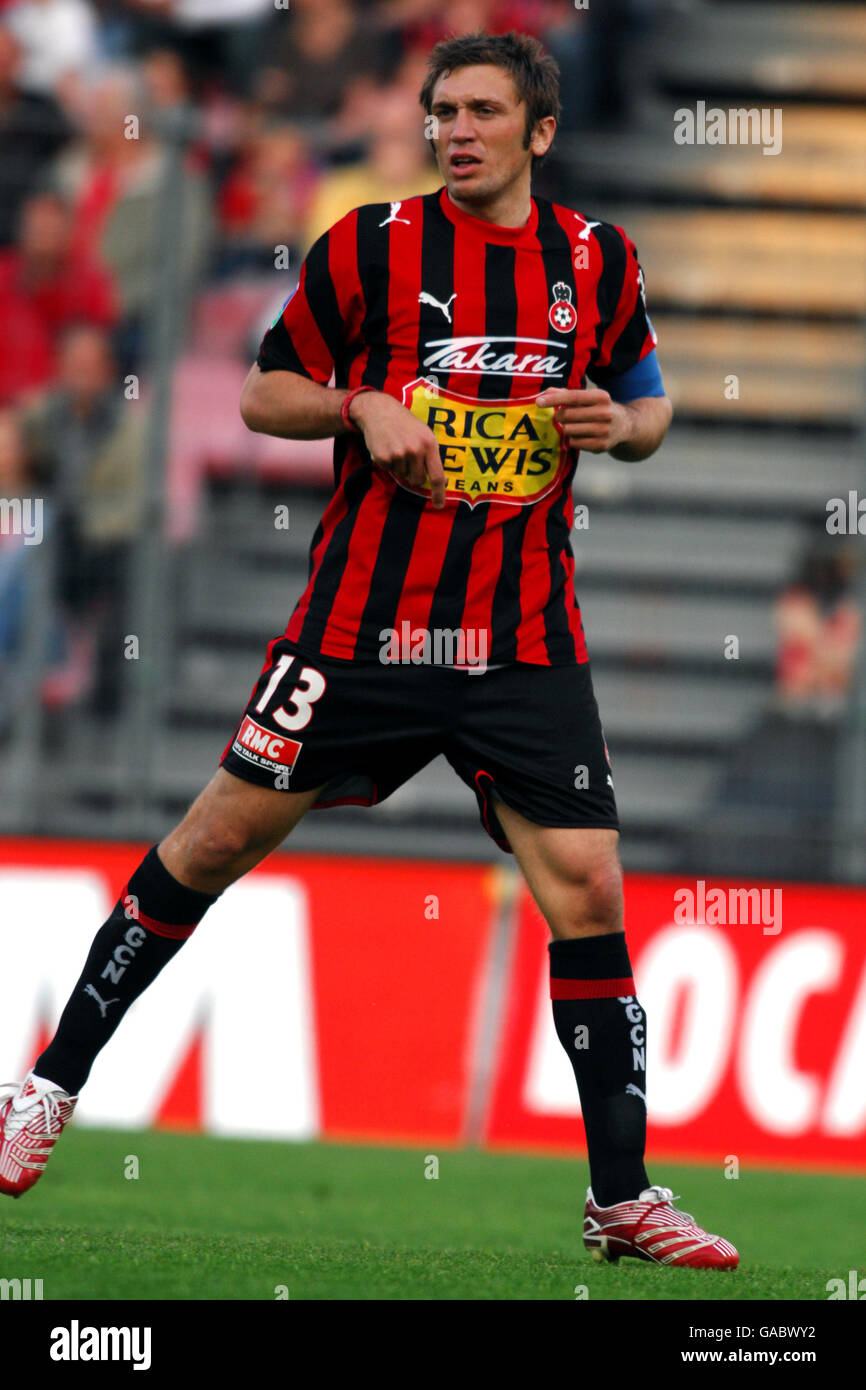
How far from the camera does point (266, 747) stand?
4332 mm

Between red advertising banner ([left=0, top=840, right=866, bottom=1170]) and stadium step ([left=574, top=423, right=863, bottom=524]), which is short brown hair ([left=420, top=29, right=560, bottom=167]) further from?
stadium step ([left=574, top=423, right=863, bottom=524])

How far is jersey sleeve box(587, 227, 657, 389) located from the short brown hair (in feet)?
0.98

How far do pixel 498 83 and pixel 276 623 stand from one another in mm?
5179

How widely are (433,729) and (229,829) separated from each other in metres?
0.48

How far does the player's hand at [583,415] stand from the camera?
4.22 m

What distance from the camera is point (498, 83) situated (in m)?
4.29

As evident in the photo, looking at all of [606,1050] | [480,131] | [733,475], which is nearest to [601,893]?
[606,1050]

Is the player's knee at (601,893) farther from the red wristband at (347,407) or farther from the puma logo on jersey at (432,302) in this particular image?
the puma logo on jersey at (432,302)

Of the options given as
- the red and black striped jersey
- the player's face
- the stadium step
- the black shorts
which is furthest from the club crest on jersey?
the stadium step

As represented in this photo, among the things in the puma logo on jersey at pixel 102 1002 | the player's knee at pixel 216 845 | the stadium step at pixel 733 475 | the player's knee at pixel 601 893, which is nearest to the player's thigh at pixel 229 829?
the player's knee at pixel 216 845

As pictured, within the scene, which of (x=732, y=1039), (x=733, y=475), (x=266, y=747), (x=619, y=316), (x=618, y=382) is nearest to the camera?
(x=266, y=747)

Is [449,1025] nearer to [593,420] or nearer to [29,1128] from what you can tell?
[29,1128]

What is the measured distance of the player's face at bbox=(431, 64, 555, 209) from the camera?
14.0 ft

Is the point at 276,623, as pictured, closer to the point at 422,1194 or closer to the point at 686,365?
the point at 686,365
